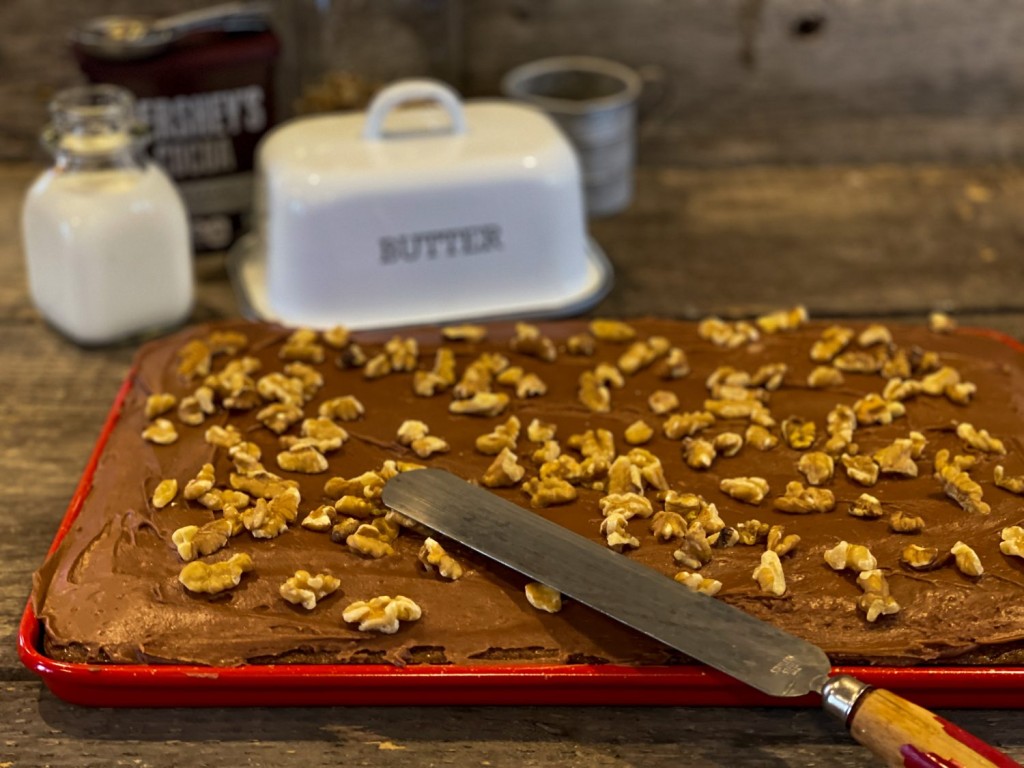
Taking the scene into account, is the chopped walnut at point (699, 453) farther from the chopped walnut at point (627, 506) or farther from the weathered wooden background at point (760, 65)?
the weathered wooden background at point (760, 65)

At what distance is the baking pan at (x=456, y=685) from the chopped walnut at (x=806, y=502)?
0.14 m

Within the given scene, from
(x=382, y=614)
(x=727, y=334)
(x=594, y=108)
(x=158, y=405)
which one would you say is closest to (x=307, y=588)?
(x=382, y=614)

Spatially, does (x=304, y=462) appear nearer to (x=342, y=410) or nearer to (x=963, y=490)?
(x=342, y=410)

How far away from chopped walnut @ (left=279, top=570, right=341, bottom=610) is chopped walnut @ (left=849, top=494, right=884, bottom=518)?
0.37 meters

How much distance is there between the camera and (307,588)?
29.8 inches

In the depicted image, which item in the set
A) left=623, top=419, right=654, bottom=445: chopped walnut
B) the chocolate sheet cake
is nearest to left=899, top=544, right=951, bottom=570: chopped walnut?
the chocolate sheet cake

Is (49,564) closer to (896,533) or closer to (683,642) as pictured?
(683,642)

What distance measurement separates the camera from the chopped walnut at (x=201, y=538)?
0.79 meters

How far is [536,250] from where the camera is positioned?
118cm

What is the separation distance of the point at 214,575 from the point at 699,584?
1.05 ft

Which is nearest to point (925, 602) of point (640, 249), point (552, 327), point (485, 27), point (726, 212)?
point (552, 327)

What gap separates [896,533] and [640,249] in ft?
2.10

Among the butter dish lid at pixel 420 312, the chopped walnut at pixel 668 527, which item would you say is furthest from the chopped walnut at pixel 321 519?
the butter dish lid at pixel 420 312

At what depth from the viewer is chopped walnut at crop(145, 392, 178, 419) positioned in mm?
948
